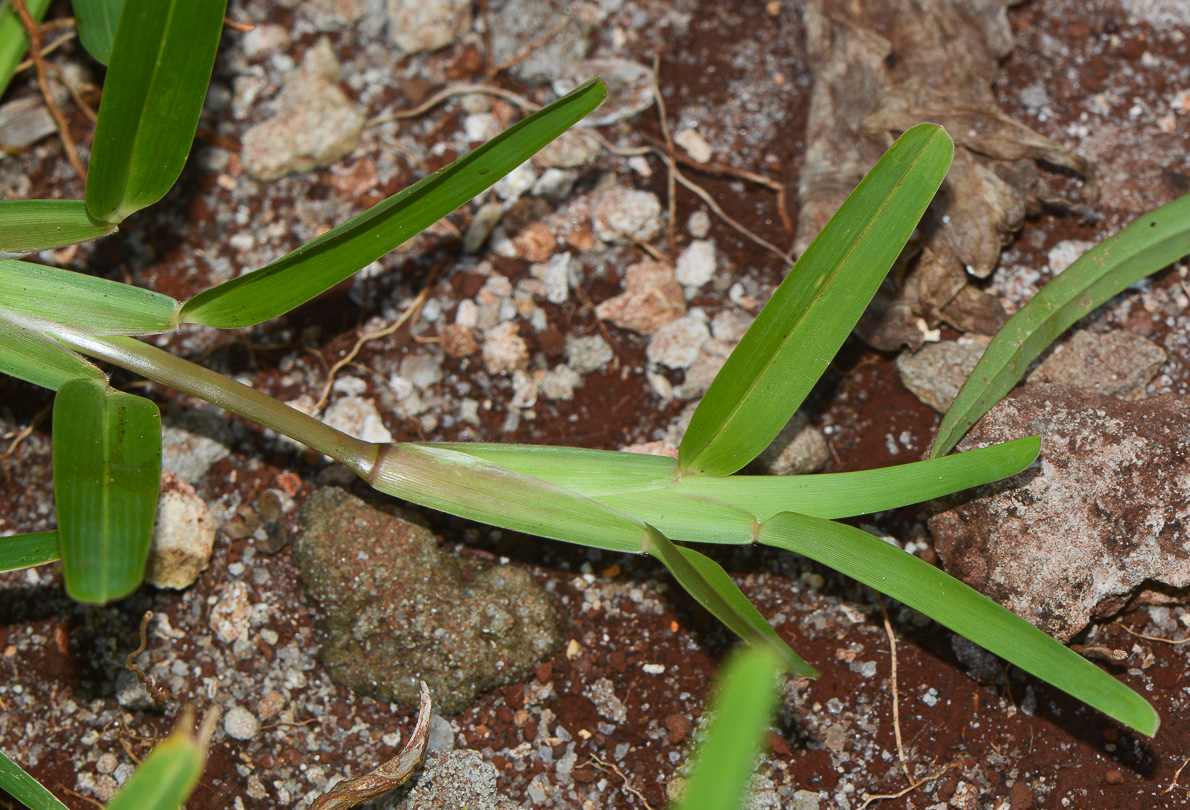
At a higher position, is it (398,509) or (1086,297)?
(1086,297)

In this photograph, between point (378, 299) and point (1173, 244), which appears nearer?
point (1173, 244)

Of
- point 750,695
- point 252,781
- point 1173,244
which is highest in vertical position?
point 1173,244

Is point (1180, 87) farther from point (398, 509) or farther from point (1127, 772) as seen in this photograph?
point (398, 509)

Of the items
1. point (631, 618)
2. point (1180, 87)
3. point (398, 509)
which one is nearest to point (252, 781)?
point (398, 509)

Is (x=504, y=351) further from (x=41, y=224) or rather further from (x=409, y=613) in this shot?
(x=41, y=224)

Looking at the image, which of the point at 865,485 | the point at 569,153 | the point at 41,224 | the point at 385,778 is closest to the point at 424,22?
the point at 569,153

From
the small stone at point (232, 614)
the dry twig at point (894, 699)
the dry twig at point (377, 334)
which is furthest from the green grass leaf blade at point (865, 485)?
the small stone at point (232, 614)
